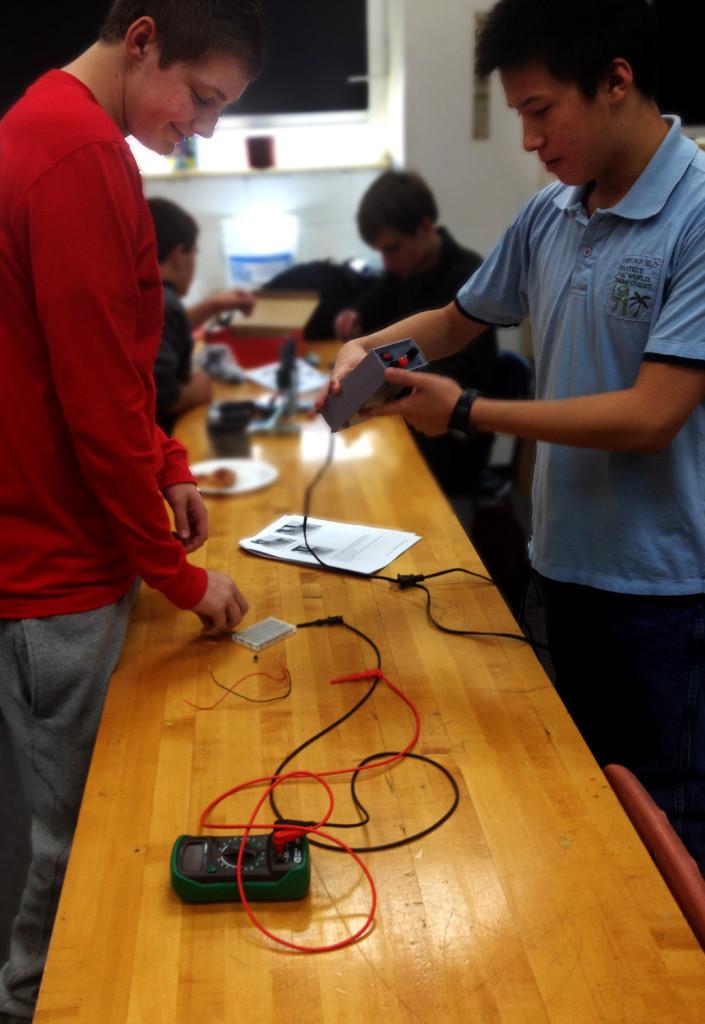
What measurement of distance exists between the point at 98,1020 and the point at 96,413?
2.11ft

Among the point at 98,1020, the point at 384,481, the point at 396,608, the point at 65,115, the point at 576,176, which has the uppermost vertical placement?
the point at 65,115

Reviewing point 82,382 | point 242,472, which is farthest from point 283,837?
point 242,472

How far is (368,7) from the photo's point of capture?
3779 mm

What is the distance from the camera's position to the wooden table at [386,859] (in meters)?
0.78

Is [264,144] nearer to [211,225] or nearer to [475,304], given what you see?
[211,225]

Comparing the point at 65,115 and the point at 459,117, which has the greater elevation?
the point at 65,115

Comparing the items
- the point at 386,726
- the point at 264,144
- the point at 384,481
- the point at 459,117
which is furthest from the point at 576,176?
the point at 264,144

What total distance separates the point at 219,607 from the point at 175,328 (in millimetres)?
1576

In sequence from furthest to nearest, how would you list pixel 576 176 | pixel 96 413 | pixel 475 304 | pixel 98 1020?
1. pixel 475 304
2. pixel 576 176
3. pixel 96 413
4. pixel 98 1020

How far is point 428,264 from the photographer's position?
2.99 metres

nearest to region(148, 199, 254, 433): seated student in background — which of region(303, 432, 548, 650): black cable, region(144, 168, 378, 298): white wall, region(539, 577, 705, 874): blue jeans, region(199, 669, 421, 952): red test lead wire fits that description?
region(303, 432, 548, 650): black cable

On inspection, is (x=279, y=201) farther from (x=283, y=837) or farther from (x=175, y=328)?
(x=283, y=837)

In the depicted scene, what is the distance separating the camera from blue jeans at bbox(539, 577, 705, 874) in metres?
1.32

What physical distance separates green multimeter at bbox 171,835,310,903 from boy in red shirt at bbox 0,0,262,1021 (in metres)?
0.43
